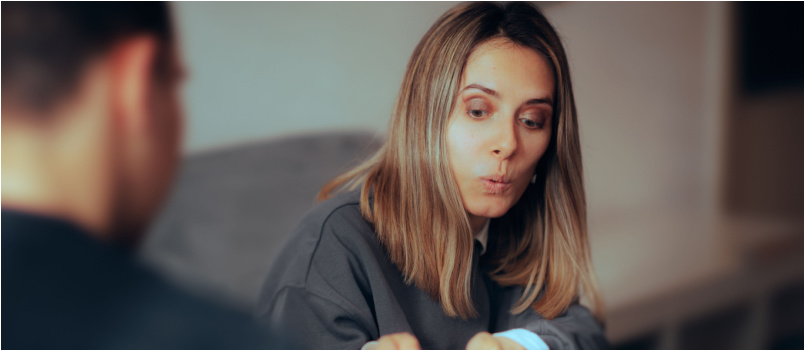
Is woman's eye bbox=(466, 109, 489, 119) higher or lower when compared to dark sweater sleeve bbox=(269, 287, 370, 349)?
higher

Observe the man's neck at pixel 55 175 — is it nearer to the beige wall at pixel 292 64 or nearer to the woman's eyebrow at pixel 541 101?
the beige wall at pixel 292 64

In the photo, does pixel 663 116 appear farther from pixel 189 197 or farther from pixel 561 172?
pixel 189 197

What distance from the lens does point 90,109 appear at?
773 millimetres

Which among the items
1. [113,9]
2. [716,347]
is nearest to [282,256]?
[113,9]


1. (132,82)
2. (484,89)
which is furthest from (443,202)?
(132,82)

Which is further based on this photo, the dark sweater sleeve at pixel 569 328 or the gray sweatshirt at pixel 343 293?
the dark sweater sleeve at pixel 569 328

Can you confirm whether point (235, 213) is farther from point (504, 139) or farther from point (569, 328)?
point (569, 328)

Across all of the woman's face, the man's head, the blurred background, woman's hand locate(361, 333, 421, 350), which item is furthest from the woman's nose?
the man's head

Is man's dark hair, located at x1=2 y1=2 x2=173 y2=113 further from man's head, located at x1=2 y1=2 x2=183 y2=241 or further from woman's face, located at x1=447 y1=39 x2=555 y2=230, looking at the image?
woman's face, located at x1=447 y1=39 x2=555 y2=230

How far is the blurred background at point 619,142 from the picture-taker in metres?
0.82

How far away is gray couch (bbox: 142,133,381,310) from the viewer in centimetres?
80

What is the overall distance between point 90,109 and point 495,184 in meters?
0.49

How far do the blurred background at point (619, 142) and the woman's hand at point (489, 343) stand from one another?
0.27 metres

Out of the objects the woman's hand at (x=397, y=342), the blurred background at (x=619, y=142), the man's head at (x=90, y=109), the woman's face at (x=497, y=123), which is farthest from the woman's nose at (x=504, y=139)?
the man's head at (x=90, y=109)
